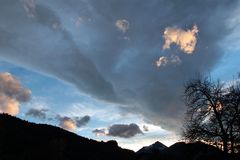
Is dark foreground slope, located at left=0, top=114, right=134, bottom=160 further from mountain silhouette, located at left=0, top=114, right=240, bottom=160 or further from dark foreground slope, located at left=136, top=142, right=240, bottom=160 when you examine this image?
dark foreground slope, located at left=136, top=142, right=240, bottom=160

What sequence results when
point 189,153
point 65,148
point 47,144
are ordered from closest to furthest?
1. point 189,153
2. point 47,144
3. point 65,148

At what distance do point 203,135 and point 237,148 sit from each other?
12.4 ft

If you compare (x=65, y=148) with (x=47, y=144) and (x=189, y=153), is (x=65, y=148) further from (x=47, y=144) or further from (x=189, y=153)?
(x=189, y=153)

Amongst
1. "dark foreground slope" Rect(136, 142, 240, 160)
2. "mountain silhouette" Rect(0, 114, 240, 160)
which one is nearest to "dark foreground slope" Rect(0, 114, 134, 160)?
"mountain silhouette" Rect(0, 114, 240, 160)

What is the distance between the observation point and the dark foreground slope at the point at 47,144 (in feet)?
227

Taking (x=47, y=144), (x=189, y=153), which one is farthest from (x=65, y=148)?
(x=189, y=153)

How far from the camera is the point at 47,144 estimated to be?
77.4 meters

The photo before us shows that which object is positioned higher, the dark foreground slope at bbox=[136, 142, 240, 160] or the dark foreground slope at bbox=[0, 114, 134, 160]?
the dark foreground slope at bbox=[0, 114, 134, 160]

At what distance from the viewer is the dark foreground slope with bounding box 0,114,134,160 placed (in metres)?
69.1

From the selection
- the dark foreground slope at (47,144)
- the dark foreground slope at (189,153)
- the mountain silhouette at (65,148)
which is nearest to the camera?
the dark foreground slope at (189,153)

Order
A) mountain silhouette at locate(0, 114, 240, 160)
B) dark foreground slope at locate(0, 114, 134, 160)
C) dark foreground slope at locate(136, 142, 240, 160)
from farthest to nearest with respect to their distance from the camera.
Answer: dark foreground slope at locate(0, 114, 134, 160)
mountain silhouette at locate(0, 114, 240, 160)
dark foreground slope at locate(136, 142, 240, 160)

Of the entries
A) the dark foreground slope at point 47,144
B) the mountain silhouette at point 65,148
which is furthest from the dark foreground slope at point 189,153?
the dark foreground slope at point 47,144

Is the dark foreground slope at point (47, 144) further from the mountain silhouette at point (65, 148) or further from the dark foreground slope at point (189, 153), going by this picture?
the dark foreground slope at point (189, 153)

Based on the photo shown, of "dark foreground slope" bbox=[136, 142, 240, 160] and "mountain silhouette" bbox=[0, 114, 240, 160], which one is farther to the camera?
"mountain silhouette" bbox=[0, 114, 240, 160]
